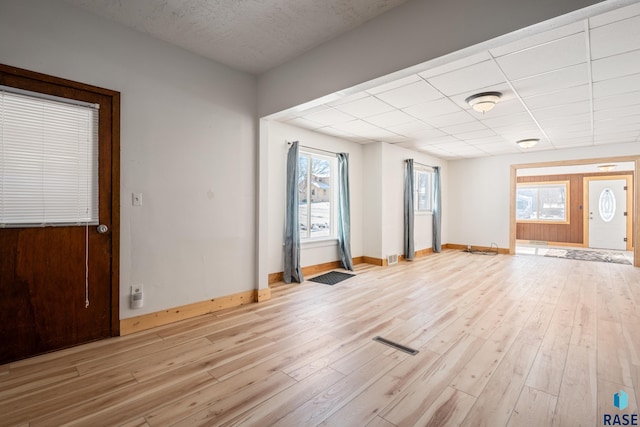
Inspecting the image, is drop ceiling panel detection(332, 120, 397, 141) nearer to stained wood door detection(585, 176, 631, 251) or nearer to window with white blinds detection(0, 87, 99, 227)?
window with white blinds detection(0, 87, 99, 227)

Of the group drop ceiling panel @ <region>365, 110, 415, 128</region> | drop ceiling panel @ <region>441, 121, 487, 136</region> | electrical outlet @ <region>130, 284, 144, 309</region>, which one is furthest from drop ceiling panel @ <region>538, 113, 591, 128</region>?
electrical outlet @ <region>130, 284, 144, 309</region>

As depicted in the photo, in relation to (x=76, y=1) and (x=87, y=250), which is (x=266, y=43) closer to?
(x=76, y=1)

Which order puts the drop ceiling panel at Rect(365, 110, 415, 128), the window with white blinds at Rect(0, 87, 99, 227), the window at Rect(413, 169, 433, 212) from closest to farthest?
the window with white blinds at Rect(0, 87, 99, 227)
the drop ceiling panel at Rect(365, 110, 415, 128)
the window at Rect(413, 169, 433, 212)

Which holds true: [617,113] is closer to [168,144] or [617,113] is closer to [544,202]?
[168,144]

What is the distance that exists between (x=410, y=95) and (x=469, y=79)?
663mm

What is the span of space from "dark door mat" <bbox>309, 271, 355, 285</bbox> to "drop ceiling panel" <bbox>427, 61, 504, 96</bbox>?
3.11m

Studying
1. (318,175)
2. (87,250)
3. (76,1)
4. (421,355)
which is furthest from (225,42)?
(421,355)

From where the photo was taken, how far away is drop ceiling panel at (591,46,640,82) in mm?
2699

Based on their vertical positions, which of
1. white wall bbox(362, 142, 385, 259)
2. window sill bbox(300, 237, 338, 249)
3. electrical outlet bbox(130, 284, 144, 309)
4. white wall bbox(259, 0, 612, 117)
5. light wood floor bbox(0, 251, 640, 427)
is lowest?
light wood floor bbox(0, 251, 640, 427)

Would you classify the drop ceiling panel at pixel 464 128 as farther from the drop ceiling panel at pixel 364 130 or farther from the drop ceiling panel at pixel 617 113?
the drop ceiling panel at pixel 617 113

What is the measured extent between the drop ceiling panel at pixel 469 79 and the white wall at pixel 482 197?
16.5ft

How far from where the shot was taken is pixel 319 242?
17.5 ft

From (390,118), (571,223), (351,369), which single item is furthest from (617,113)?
(571,223)

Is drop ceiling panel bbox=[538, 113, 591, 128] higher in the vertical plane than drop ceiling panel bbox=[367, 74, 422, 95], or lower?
higher
